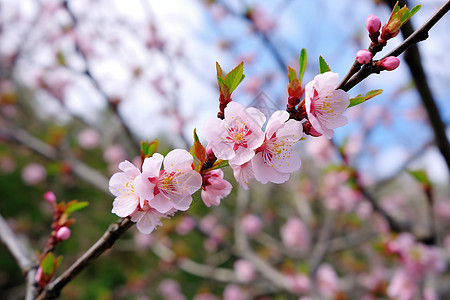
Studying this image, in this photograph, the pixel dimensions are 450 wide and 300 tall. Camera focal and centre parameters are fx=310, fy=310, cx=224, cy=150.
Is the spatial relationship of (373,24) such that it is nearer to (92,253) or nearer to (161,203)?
(161,203)

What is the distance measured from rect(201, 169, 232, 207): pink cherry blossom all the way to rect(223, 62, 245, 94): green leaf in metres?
0.20

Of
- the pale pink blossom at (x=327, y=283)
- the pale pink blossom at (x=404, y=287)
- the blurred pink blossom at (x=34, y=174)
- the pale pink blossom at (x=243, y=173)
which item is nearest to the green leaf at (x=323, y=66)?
the pale pink blossom at (x=243, y=173)

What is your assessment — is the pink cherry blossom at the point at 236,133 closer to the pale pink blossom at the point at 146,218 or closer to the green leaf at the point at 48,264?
the pale pink blossom at the point at 146,218

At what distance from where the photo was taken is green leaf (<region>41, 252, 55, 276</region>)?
851 millimetres

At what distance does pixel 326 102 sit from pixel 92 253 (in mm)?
650

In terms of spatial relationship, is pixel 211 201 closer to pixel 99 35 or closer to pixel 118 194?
pixel 118 194

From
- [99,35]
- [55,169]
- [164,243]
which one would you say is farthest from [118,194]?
[99,35]

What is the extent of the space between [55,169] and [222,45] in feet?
8.37

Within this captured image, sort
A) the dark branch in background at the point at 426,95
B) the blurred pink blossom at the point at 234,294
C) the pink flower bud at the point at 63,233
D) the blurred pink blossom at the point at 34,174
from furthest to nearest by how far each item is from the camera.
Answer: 1. the blurred pink blossom at the point at 34,174
2. the blurred pink blossom at the point at 234,294
3. the dark branch in background at the point at 426,95
4. the pink flower bud at the point at 63,233

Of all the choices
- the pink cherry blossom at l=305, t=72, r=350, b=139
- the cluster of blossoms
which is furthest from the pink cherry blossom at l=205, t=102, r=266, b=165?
the pink cherry blossom at l=305, t=72, r=350, b=139

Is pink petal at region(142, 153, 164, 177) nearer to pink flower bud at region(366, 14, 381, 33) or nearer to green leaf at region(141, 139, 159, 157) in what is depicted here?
green leaf at region(141, 139, 159, 157)

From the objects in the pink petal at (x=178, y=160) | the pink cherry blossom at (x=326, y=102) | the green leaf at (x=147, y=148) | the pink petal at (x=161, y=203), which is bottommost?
the pink petal at (x=161, y=203)

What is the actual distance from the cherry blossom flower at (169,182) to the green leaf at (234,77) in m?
0.18

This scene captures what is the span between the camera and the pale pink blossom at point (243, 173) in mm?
701
